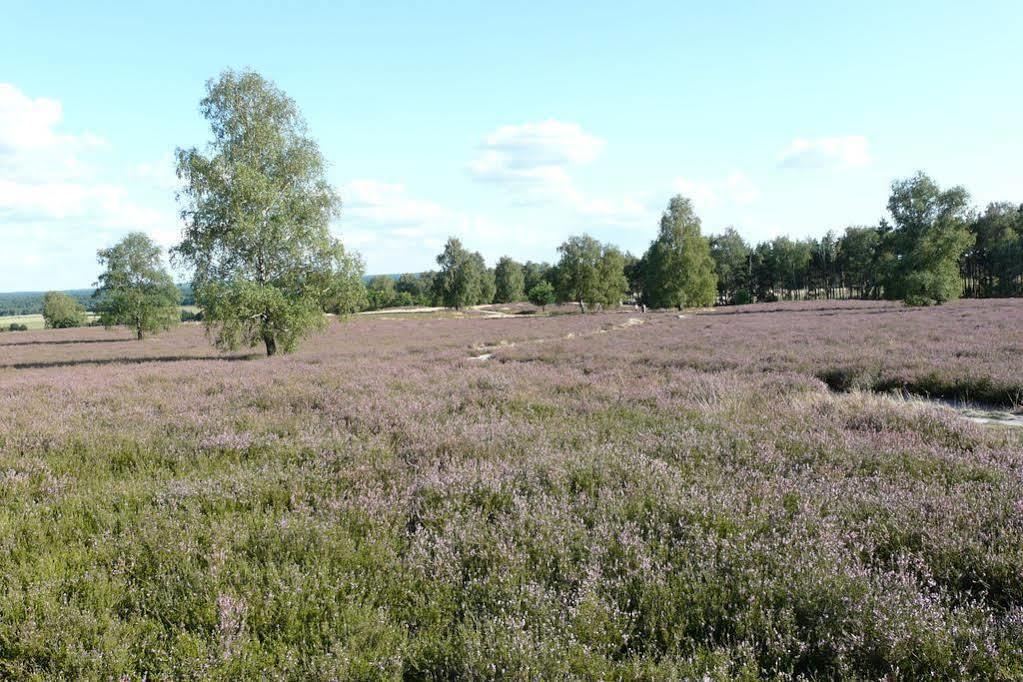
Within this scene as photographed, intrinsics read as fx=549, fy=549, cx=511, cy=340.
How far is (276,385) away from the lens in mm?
11633

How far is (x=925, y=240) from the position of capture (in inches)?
1697

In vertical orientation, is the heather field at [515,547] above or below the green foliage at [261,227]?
below

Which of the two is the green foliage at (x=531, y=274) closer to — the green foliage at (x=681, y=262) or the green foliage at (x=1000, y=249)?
the green foliage at (x=681, y=262)

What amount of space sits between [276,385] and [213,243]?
1482 centimetres

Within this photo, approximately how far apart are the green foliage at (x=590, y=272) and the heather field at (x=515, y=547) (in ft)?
221

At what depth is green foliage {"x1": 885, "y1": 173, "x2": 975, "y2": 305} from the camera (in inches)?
1682

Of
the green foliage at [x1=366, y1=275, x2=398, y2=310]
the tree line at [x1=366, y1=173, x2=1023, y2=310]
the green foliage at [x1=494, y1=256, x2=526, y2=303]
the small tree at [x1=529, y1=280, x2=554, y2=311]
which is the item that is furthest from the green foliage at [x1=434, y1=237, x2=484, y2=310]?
the green foliage at [x1=366, y1=275, x2=398, y2=310]

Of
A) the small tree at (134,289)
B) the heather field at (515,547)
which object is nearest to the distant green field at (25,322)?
the small tree at (134,289)

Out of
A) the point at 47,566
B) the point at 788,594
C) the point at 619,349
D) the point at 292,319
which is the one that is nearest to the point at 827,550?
the point at 788,594

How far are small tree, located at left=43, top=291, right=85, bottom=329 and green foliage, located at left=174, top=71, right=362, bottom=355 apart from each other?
298 feet

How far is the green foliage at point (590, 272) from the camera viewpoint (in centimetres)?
7450

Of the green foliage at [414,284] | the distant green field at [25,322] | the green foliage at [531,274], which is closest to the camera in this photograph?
the distant green field at [25,322]

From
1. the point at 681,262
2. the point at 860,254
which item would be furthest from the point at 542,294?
the point at 860,254

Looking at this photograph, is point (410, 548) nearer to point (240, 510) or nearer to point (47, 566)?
point (240, 510)
